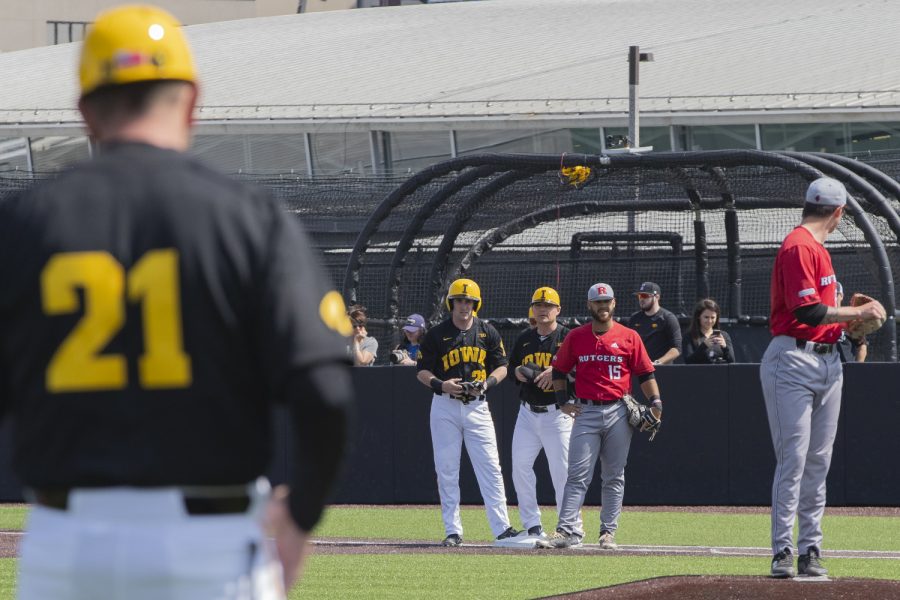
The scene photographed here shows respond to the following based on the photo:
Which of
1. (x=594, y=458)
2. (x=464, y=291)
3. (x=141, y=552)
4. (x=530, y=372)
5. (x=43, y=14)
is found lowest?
(x=594, y=458)

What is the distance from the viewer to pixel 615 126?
30.5 metres

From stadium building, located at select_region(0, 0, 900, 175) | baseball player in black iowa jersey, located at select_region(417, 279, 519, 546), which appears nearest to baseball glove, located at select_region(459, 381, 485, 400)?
baseball player in black iowa jersey, located at select_region(417, 279, 519, 546)

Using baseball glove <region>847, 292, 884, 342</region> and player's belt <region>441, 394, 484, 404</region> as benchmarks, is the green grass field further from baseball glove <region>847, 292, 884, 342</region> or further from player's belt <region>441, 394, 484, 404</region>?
baseball glove <region>847, 292, 884, 342</region>

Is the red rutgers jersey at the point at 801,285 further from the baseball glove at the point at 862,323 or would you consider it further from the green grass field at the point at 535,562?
the green grass field at the point at 535,562

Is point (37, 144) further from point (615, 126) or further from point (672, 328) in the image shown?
point (672, 328)

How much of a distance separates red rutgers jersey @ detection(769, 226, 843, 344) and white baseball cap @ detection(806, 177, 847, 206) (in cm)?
17

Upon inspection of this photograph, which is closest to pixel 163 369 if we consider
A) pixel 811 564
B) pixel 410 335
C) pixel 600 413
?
pixel 811 564

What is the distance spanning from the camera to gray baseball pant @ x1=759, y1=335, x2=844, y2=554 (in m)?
7.61

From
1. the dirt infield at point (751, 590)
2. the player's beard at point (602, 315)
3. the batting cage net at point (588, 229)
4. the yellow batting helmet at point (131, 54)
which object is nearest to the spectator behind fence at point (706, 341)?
the batting cage net at point (588, 229)

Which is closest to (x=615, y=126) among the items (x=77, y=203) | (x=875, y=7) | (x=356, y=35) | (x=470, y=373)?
(x=875, y=7)

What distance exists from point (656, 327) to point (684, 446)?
4.18 feet

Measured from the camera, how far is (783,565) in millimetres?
7672

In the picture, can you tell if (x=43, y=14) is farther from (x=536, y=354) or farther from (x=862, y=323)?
(x=862, y=323)

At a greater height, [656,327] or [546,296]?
[546,296]
